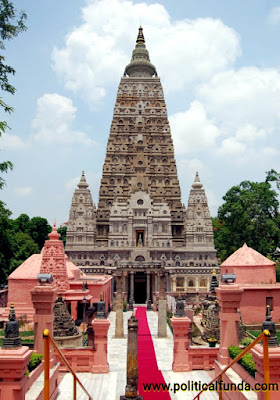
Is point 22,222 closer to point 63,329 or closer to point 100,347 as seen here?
point 63,329

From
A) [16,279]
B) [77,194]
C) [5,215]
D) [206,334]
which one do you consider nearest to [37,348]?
Result: [206,334]

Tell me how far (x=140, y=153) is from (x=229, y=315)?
4773cm

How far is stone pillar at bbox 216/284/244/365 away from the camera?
14.8 m

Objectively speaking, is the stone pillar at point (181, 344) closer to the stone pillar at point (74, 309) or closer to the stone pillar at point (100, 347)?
the stone pillar at point (100, 347)

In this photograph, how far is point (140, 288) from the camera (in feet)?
172

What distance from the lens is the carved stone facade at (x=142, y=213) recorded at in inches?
2040

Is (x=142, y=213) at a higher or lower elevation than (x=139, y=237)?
higher

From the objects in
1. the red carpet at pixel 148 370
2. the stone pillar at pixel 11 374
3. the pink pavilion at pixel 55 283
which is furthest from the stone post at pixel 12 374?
the pink pavilion at pixel 55 283

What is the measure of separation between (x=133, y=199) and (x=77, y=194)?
925cm

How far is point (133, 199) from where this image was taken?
5697 centimetres

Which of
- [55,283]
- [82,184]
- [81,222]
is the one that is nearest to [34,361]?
[55,283]

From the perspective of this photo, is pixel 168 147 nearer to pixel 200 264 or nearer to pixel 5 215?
pixel 200 264

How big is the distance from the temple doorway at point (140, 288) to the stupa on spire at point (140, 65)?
33.9 m

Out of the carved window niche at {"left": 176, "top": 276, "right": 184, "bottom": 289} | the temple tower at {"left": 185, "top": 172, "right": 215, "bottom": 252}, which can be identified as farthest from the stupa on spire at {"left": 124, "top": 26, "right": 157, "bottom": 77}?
the carved window niche at {"left": 176, "top": 276, "right": 184, "bottom": 289}
